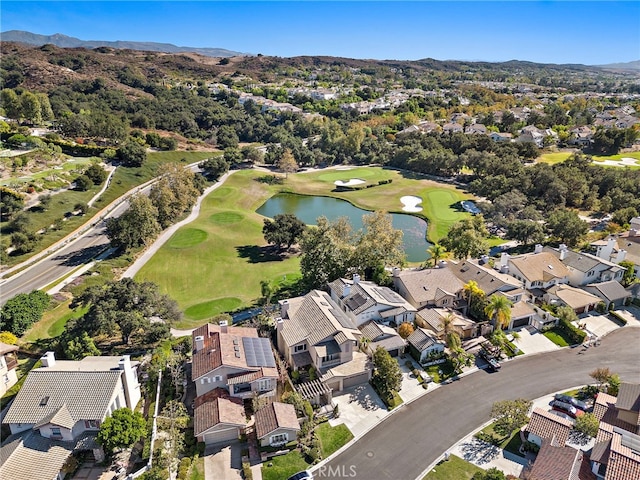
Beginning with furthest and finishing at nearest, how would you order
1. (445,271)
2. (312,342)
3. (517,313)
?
(445,271)
(517,313)
(312,342)

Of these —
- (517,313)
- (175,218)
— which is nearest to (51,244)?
(175,218)

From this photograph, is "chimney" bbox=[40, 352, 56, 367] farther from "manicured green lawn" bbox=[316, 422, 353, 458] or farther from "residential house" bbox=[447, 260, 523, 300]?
"residential house" bbox=[447, 260, 523, 300]

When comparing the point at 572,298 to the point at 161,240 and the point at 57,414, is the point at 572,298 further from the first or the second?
the point at 161,240

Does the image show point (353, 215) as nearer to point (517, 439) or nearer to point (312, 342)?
point (312, 342)

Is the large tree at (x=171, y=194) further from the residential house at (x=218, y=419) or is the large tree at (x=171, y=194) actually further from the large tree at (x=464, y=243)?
the residential house at (x=218, y=419)

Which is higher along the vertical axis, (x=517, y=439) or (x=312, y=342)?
(x=312, y=342)

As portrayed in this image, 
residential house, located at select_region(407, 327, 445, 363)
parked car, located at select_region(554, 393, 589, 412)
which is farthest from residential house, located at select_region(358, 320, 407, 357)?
parked car, located at select_region(554, 393, 589, 412)

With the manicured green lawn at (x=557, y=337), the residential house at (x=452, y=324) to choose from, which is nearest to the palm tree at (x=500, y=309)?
the residential house at (x=452, y=324)
